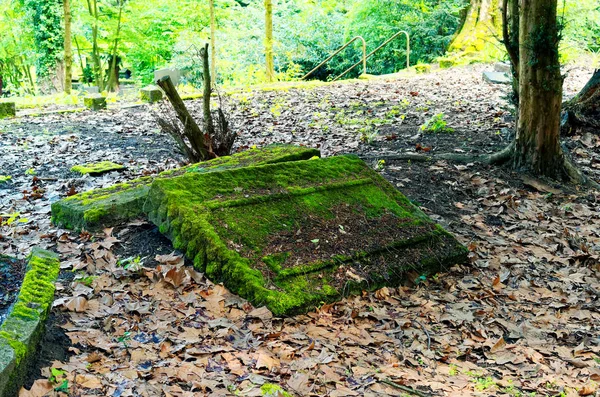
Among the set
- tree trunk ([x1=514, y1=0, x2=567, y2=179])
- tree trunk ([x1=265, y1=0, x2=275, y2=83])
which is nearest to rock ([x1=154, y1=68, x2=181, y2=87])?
tree trunk ([x1=265, y1=0, x2=275, y2=83])

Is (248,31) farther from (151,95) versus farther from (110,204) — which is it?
(110,204)

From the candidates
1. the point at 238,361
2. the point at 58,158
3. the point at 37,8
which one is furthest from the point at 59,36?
the point at 238,361

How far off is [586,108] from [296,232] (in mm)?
5675

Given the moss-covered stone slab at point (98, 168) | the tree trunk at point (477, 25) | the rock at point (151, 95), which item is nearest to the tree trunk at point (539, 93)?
the moss-covered stone slab at point (98, 168)

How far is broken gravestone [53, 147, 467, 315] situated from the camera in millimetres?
3812

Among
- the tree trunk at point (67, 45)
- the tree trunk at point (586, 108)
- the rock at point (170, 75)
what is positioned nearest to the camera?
the tree trunk at point (586, 108)

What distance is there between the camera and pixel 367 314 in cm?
373

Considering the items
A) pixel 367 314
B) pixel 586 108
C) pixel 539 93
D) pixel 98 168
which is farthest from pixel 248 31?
pixel 367 314

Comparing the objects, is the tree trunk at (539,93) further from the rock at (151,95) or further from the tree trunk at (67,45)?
the tree trunk at (67,45)

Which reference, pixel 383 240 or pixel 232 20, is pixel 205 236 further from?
pixel 232 20

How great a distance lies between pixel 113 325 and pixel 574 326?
9.41 feet

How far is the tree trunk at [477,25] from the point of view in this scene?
18516mm

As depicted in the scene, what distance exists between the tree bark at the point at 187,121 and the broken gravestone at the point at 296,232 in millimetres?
1684

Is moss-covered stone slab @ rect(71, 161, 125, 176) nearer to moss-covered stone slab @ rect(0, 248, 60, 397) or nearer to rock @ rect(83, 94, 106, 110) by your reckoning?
moss-covered stone slab @ rect(0, 248, 60, 397)
